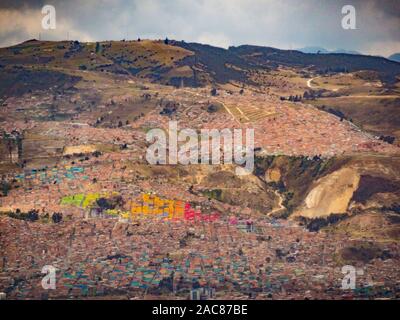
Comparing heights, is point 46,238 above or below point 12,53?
below

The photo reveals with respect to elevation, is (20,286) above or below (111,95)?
below

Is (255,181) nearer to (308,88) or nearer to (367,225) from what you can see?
(367,225)

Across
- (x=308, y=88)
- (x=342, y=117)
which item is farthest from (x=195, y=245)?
(x=308, y=88)

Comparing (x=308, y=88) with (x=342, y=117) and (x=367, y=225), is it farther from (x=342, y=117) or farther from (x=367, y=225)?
(x=367, y=225)
